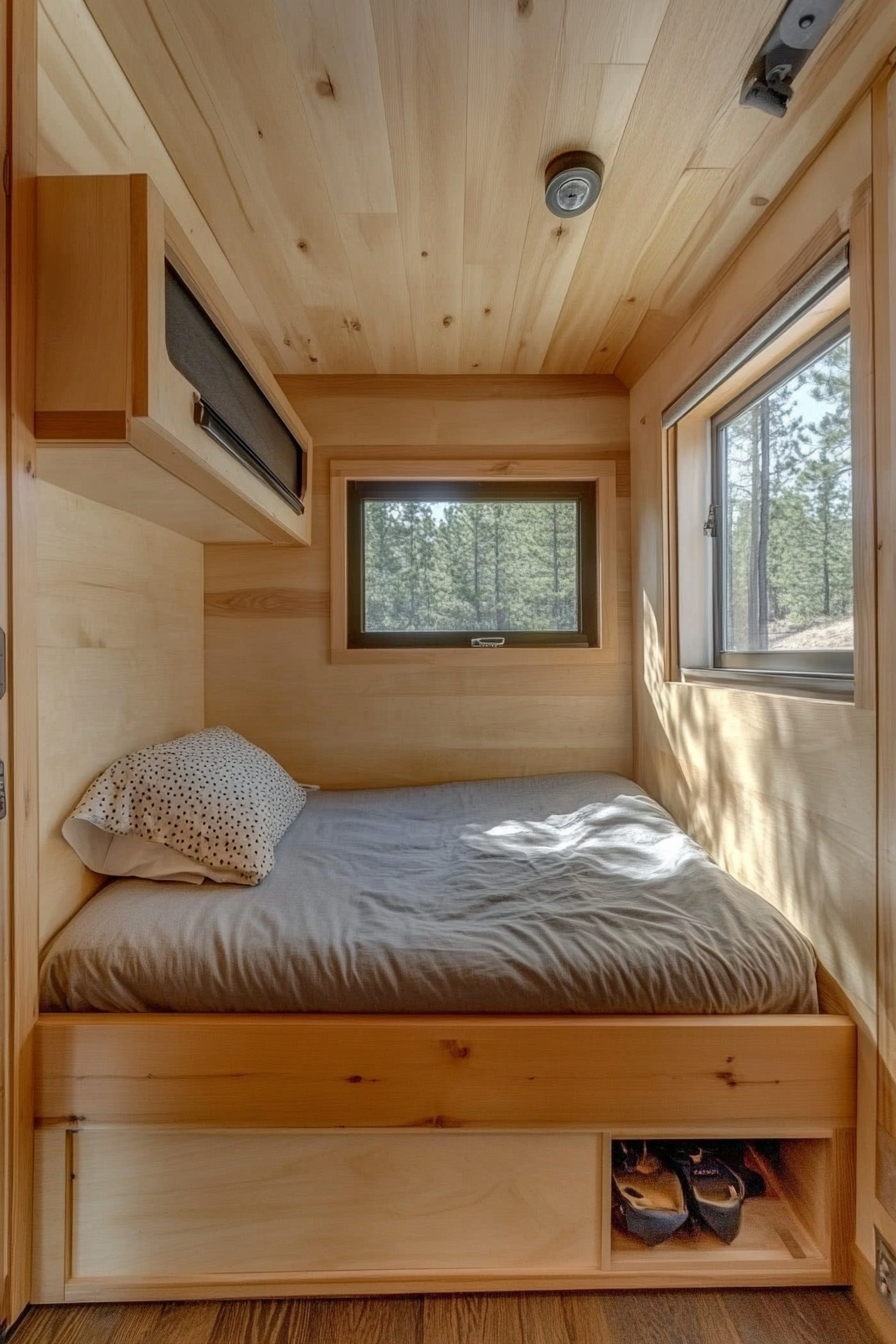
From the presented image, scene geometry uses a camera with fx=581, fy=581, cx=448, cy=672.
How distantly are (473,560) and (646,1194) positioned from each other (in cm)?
177

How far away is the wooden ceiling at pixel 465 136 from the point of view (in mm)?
889

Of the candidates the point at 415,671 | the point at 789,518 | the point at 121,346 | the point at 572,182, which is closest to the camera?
the point at 121,346

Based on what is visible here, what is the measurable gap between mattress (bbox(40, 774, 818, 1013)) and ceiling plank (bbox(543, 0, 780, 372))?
141cm

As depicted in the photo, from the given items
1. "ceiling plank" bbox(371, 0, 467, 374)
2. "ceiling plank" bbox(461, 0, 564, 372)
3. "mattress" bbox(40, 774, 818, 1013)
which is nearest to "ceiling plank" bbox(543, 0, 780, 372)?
"ceiling plank" bbox(461, 0, 564, 372)

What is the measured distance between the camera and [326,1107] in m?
0.92

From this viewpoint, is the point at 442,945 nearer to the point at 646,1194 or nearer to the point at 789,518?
the point at 646,1194

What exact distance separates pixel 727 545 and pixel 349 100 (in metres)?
1.31

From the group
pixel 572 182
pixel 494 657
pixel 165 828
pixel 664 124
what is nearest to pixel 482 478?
pixel 494 657

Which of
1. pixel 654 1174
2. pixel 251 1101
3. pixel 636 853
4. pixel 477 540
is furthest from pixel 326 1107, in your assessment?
pixel 477 540

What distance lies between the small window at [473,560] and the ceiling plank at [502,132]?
706 millimetres

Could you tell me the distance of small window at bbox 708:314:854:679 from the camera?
117 cm

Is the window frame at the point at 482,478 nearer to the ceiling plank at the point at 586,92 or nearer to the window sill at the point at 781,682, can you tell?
the window sill at the point at 781,682

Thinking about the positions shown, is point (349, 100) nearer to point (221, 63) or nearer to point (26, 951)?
point (221, 63)

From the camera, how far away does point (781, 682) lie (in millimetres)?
1245
